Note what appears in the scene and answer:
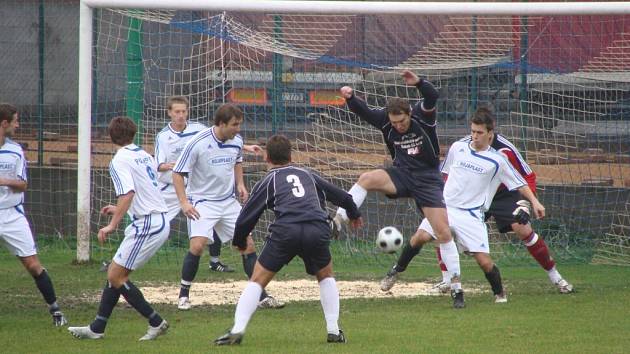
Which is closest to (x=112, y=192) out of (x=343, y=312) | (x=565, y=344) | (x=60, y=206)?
(x=60, y=206)

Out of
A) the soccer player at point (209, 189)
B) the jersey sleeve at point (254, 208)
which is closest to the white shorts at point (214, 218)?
the soccer player at point (209, 189)

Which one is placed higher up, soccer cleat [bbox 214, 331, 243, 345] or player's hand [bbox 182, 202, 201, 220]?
player's hand [bbox 182, 202, 201, 220]

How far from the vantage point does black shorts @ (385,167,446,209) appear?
1038cm

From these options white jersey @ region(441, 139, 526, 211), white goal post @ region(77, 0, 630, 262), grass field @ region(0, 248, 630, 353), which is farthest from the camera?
white goal post @ region(77, 0, 630, 262)

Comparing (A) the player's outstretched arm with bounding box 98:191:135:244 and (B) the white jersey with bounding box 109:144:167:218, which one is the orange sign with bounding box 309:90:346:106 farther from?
(A) the player's outstretched arm with bounding box 98:191:135:244

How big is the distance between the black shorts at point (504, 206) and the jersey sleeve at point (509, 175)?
763 millimetres

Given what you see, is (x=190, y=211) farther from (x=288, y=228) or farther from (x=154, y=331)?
(x=288, y=228)

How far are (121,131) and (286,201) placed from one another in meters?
1.44

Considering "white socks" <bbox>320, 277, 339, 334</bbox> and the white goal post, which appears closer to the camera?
"white socks" <bbox>320, 277, 339, 334</bbox>

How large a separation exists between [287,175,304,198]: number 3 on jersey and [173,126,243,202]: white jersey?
2.06 metres

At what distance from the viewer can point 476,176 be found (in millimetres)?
10711

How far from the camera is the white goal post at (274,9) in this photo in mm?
12727

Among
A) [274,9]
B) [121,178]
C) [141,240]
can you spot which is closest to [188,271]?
[141,240]

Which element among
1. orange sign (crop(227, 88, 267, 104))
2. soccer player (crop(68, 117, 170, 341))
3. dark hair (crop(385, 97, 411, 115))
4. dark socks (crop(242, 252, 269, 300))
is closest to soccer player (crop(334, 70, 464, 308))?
dark hair (crop(385, 97, 411, 115))
